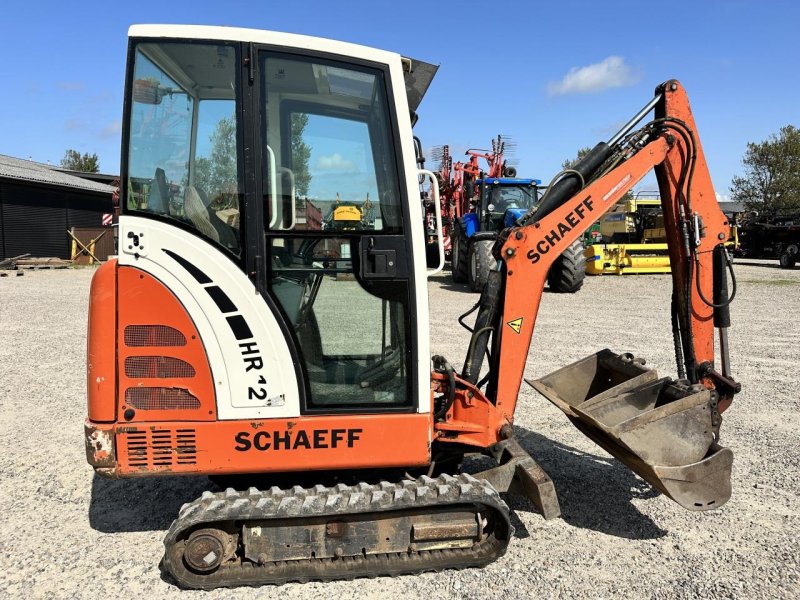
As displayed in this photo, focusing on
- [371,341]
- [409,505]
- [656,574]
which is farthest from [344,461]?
[656,574]

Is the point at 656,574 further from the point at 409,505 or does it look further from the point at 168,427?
the point at 168,427

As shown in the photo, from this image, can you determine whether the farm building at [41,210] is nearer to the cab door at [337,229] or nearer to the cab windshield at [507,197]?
the cab windshield at [507,197]

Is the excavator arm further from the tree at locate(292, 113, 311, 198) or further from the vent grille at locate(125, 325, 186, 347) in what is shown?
the vent grille at locate(125, 325, 186, 347)

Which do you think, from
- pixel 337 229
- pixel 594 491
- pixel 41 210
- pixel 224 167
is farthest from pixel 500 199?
pixel 41 210

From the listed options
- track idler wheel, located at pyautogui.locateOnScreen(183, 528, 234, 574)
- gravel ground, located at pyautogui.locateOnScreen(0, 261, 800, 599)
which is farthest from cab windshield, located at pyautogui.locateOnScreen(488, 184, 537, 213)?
track idler wheel, located at pyautogui.locateOnScreen(183, 528, 234, 574)

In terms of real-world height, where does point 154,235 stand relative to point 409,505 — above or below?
above

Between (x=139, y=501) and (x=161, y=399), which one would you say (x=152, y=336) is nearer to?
(x=161, y=399)

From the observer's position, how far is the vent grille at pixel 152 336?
287cm

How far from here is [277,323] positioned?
9.52 ft

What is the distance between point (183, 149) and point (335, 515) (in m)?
1.93

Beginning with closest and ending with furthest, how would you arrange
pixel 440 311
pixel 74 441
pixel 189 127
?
1. pixel 189 127
2. pixel 74 441
3. pixel 440 311

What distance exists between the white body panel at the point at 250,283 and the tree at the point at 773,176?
137 feet

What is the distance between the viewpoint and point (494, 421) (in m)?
3.39

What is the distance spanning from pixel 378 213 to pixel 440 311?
30.2ft
